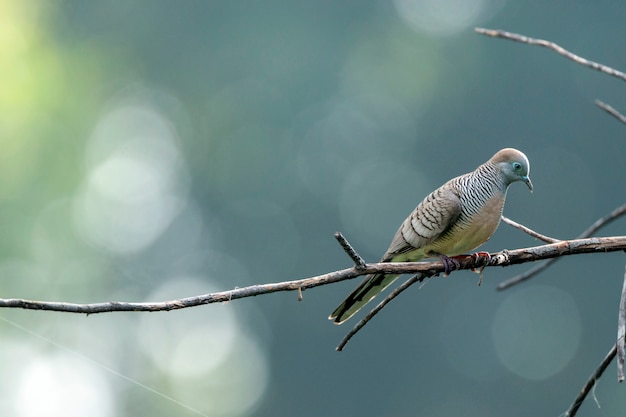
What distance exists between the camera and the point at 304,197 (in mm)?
14875

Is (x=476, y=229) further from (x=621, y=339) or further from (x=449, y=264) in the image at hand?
(x=621, y=339)

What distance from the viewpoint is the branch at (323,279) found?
179 centimetres

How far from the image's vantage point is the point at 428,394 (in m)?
12.7

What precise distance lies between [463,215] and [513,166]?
0.69 feet

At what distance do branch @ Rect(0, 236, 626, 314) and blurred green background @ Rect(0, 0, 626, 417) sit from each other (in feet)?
26.2

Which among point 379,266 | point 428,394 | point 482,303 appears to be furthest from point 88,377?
point 379,266

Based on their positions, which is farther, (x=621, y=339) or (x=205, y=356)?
(x=205, y=356)

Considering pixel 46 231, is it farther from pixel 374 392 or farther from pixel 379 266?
pixel 379 266

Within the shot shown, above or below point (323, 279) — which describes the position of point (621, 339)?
below

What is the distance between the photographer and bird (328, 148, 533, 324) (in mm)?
2945

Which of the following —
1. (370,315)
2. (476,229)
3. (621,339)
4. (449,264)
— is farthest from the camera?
(476,229)

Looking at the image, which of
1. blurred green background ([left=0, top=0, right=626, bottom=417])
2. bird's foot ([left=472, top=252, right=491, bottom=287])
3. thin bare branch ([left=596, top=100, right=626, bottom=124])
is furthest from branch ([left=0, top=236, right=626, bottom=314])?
blurred green background ([left=0, top=0, right=626, bottom=417])

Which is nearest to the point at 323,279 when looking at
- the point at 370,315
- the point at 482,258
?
the point at 370,315

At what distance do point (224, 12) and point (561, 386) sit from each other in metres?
9.74
